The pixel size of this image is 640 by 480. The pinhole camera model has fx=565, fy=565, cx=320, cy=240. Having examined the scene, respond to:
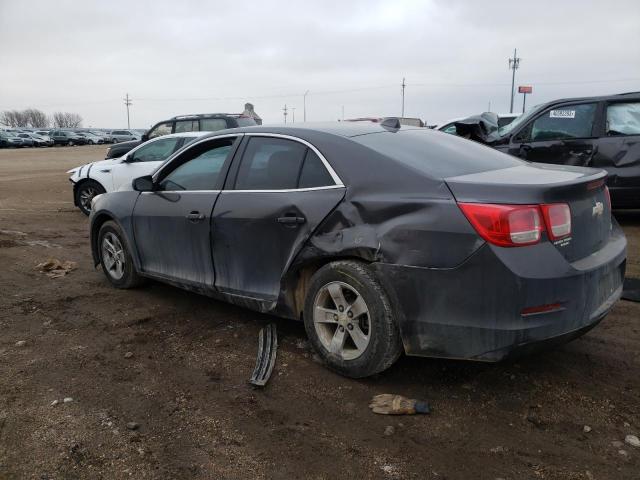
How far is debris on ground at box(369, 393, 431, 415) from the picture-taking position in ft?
10.2

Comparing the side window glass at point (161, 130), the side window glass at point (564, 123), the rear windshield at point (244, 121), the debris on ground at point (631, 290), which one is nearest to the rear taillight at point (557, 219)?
the debris on ground at point (631, 290)

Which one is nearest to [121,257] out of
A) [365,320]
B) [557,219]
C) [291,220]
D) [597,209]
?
[291,220]

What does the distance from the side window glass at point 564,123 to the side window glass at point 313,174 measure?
17.9 feet

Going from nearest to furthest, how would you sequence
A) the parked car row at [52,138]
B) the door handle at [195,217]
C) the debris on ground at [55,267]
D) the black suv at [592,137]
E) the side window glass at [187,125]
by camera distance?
the door handle at [195,217]
the debris on ground at [55,267]
the black suv at [592,137]
the side window glass at [187,125]
the parked car row at [52,138]

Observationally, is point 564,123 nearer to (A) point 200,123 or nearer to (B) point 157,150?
(B) point 157,150

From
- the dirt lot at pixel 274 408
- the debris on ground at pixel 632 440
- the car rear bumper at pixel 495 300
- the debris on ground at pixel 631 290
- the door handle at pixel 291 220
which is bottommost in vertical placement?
the dirt lot at pixel 274 408

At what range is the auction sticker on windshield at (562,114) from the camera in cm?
795

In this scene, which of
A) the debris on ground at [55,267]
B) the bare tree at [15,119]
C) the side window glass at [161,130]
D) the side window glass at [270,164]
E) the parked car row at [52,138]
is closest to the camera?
the side window glass at [270,164]

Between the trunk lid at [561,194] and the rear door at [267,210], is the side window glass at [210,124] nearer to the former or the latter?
the rear door at [267,210]

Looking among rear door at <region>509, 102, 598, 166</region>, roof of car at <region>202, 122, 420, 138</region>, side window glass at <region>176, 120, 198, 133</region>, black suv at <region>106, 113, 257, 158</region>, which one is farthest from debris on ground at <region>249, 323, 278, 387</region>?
side window glass at <region>176, 120, 198, 133</region>

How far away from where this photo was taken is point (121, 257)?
5391mm

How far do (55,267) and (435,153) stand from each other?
4651 millimetres

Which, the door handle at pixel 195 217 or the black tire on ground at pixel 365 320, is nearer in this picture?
the black tire on ground at pixel 365 320

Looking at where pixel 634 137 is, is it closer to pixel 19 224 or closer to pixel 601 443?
pixel 601 443
